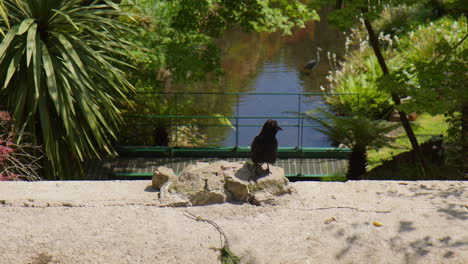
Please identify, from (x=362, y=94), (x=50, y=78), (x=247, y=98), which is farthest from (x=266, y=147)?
(x=247, y=98)

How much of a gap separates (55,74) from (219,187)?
3.56 meters

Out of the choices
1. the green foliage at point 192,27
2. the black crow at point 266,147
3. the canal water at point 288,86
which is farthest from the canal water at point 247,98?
the black crow at point 266,147

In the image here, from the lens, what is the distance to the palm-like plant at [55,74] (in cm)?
689

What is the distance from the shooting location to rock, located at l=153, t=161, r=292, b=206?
4562mm

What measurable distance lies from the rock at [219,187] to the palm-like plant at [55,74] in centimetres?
259

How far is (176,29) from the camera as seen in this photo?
9773 mm

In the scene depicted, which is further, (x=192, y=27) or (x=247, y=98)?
(x=247, y=98)

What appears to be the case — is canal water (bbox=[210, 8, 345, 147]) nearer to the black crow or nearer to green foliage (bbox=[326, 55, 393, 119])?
green foliage (bbox=[326, 55, 393, 119])

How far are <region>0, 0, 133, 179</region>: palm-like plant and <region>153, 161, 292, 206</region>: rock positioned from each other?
2588 millimetres

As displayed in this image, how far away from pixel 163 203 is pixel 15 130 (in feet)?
10.1

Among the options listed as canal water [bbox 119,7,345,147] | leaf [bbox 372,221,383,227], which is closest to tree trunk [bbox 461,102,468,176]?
canal water [bbox 119,7,345,147]

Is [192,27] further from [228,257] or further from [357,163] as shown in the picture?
[228,257]

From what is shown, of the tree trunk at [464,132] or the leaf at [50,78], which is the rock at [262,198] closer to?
the leaf at [50,78]

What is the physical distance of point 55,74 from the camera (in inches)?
281
